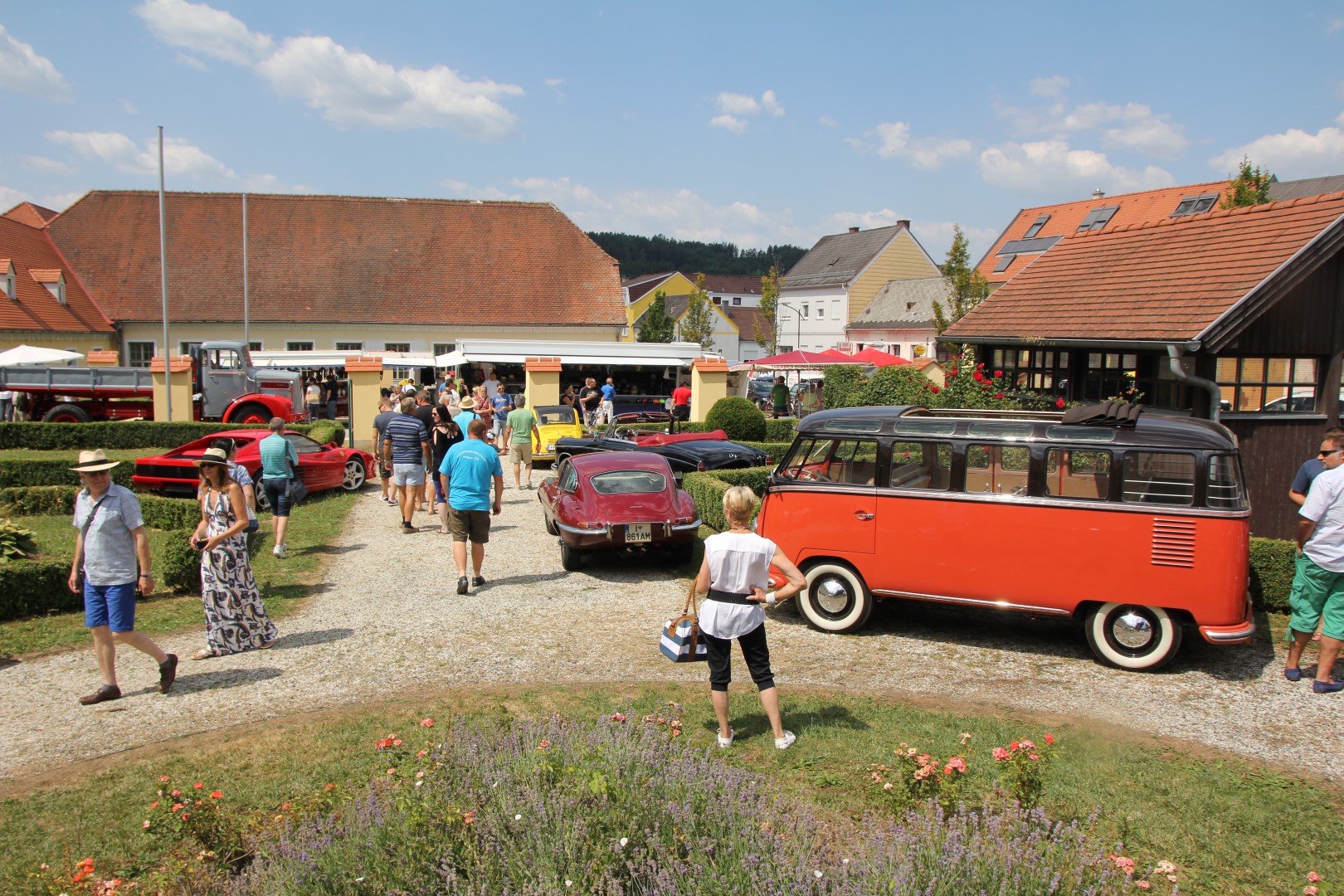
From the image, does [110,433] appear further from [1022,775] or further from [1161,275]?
[1022,775]

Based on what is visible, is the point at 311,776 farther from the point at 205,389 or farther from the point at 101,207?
the point at 101,207

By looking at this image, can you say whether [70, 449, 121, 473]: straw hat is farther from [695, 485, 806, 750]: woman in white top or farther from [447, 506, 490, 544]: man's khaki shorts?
[695, 485, 806, 750]: woman in white top

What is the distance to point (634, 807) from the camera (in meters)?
4.70

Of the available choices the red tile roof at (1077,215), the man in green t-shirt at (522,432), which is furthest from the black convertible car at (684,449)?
the red tile roof at (1077,215)

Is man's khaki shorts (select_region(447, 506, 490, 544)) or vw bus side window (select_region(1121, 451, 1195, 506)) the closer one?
vw bus side window (select_region(1121, 451, 1195, 506))

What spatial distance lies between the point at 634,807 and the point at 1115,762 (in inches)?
142

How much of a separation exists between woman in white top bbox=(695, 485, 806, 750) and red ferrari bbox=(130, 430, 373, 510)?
11.2m

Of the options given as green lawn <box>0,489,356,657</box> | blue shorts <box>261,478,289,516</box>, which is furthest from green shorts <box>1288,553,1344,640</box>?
blue shorts <box>261,478,289,516</box>

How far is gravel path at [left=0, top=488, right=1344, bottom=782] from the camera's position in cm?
704

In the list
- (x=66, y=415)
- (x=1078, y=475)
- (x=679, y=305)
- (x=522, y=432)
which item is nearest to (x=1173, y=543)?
(x=1078, y=475)

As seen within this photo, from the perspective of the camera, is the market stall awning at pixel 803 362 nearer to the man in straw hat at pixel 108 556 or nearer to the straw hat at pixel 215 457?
the straw hat at pixel 215 457

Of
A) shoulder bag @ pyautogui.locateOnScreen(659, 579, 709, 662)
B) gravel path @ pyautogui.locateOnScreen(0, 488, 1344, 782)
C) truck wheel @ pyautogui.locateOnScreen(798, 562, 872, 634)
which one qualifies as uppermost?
shoulder bag @ pyautogui.locateOnScreen(659, 579, 709, 662)

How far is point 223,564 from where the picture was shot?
8.31m

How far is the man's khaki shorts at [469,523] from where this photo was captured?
10.8 meters
